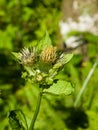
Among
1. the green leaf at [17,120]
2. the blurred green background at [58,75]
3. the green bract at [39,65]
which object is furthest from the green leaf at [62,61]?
the blurred green background at [58,75]

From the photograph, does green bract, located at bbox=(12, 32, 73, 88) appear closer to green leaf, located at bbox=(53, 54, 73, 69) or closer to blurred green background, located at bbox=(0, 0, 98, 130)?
green leaf, located at bbox=(53, 54, 73, 69)

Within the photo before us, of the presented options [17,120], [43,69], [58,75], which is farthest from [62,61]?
[58,75]

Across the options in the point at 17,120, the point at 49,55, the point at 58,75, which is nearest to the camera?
the point at 49,55

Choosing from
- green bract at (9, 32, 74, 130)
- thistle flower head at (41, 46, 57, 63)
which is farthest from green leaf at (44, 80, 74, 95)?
thistle flower head at (41, 46, 57, 63)

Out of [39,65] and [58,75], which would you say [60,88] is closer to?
[39,65]

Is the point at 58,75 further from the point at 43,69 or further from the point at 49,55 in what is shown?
the point at 49,55

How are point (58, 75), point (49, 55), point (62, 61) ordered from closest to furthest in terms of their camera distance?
1. point (49, 55)
2. point (62, 61)
3. point (58, 75)

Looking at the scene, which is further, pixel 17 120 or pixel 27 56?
pixel 17 120

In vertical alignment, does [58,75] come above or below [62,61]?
above

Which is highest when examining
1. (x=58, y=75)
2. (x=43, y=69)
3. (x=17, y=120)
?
(x=58, y=75)
